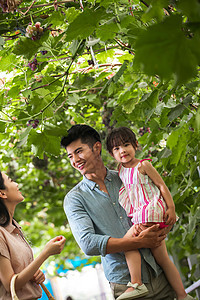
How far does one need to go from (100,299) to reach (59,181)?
5.97 metres

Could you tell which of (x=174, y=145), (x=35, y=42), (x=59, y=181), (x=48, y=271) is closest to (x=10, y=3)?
(x=35, y=42)

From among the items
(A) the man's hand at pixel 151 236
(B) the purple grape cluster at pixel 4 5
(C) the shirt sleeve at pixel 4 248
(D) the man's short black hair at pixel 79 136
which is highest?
(B) the purple grape cluster at pixel 4 5

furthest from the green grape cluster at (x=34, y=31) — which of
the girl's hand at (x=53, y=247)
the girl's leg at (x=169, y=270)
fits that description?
the girl's leg at (x=169, y=270)

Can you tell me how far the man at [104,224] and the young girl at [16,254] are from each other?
0.13 metres

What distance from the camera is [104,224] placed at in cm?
163

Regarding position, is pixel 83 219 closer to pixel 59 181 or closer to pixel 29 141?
pixel 29 141

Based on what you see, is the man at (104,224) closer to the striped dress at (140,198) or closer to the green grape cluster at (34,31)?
the striped dress at (140,198)

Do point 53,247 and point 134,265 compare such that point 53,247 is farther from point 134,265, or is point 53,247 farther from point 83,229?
point 134,265

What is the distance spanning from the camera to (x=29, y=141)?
1.33m

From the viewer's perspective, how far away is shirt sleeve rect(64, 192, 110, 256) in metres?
1.51

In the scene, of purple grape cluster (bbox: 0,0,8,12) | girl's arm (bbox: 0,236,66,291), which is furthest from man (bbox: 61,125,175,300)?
purple grape cluster (bbox: 0,0,8,12)

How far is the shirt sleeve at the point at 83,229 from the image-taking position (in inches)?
59.4

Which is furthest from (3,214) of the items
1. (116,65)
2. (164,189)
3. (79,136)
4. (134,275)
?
(116,65)

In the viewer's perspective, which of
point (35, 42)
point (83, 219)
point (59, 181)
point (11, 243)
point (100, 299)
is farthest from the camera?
point (100, 299)
